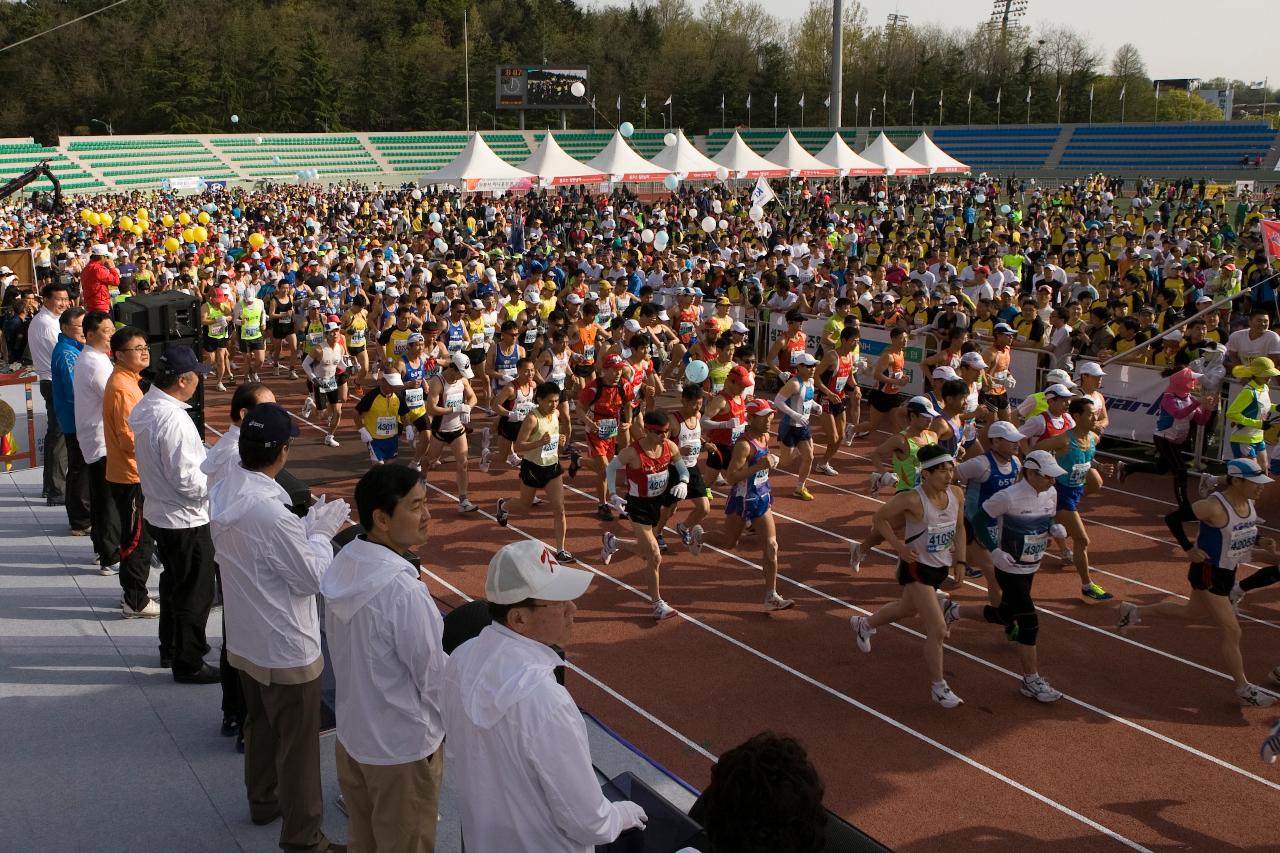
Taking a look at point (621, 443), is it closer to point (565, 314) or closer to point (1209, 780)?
point (565, 314)

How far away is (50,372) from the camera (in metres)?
9.94

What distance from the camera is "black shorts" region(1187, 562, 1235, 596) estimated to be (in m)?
6.86

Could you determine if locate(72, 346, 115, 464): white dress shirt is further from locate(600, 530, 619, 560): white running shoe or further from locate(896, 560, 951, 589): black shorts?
locate(896, 560, 951, 589): black shorts

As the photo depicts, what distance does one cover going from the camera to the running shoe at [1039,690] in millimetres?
7031

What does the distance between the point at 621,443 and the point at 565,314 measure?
12.8 ft

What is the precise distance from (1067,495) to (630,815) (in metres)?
Answer: 6.60

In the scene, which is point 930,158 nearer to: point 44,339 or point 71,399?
point 44,339

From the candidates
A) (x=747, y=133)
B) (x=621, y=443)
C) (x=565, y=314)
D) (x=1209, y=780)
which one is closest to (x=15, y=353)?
(x=565, y=314)

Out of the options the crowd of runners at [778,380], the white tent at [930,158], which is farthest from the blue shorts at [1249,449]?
the white tent at [930,158]

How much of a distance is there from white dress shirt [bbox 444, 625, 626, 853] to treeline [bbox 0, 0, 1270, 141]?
72.6 metres

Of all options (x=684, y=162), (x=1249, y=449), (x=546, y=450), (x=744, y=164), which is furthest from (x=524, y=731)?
(x=744, y=164)

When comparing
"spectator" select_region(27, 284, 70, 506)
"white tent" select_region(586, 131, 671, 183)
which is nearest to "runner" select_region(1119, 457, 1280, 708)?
"spectator" select_region(27, 284, 70, 506)

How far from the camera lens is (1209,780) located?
6176 mm

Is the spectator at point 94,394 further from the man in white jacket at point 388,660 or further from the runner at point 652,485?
the man in white jacket at point 388,660
